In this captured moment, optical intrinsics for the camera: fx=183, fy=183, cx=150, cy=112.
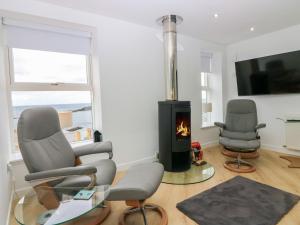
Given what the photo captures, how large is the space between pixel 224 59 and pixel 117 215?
383 cm

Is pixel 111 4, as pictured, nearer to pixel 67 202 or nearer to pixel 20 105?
pixel 20 105

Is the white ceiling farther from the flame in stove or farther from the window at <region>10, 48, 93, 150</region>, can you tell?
the flame in stove

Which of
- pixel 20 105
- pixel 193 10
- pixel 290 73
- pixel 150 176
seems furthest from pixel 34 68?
pixel 290 73

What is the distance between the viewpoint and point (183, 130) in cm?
272

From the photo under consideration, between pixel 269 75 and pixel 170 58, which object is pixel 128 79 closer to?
pixel 170 58

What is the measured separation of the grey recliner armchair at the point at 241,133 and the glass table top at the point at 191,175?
1.19 feet

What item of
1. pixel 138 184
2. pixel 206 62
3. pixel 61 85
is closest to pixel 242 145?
pixel 138 184

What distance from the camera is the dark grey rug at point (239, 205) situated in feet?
5.41

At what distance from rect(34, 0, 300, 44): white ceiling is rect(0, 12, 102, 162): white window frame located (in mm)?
263

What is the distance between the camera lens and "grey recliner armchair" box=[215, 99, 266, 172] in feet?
8.90

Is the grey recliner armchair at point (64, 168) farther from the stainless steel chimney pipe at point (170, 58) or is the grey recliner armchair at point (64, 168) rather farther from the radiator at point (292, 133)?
the radiator at point (292, 133)

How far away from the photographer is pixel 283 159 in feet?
10.2

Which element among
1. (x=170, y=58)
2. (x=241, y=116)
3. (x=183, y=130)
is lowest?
(x=183, y=130)

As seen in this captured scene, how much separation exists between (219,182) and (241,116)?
135 cm
